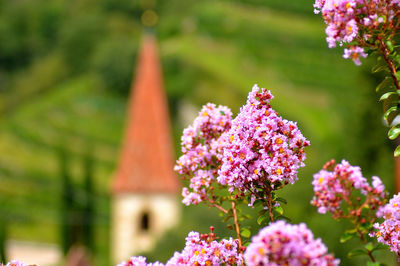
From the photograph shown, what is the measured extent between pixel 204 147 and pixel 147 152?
43.7 meters

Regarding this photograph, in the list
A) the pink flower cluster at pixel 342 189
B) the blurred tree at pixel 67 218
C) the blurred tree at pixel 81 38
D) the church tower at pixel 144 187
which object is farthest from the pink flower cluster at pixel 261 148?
the blurred tree at pixel 81 38

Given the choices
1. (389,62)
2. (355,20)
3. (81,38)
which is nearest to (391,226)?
(389,62)

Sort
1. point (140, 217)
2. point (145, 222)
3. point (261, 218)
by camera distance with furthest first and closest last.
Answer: point (140, 217) < point (145, 222) < point (261, 218)

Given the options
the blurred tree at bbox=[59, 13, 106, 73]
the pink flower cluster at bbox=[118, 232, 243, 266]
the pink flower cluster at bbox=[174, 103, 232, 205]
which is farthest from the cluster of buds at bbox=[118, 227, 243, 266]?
the blurred tree at bbox=[59, 13, 106, 73]

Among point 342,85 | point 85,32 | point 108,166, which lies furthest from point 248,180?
point 85,32

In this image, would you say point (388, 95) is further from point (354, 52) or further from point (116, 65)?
point (116, 65)

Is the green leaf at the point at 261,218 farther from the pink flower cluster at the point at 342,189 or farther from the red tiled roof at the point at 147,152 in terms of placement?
the red tiled roof at the point at 147,152

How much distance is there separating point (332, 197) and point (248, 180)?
297 mm

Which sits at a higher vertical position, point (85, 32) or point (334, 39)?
point (85, 32)

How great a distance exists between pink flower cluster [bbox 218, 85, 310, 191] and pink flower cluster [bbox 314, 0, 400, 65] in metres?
0.32

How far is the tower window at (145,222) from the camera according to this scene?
1825 inches

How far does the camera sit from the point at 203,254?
3.13m

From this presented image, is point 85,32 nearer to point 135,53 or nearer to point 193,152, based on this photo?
point 135,53

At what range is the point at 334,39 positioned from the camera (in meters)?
3.09
